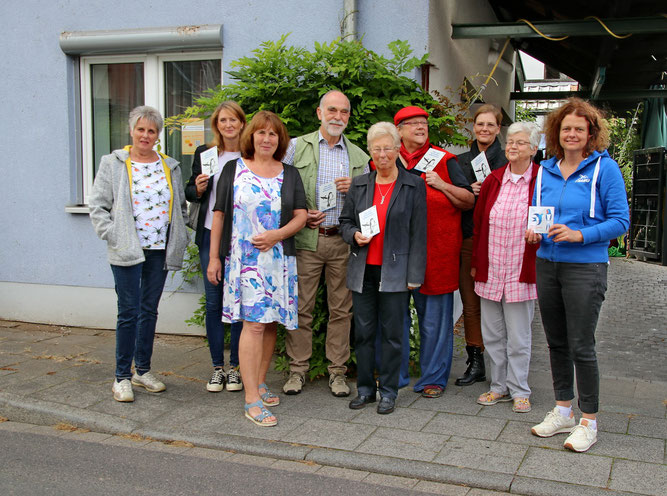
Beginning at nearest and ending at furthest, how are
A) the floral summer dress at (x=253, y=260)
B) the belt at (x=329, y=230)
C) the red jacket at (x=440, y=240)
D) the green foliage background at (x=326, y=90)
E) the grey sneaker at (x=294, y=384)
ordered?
the floral summer dress at (x=253, y=260), the red jacket at (x=440, y=240), the belt at (x=329, y=230), the grey sneaker at (x=294, y=384), the green foliage background at (x=326, y=90)

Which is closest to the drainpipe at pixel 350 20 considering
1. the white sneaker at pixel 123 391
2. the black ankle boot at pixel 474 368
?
the black ankle boot at pixel 474 368

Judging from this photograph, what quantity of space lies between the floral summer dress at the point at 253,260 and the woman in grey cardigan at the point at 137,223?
2.25ft

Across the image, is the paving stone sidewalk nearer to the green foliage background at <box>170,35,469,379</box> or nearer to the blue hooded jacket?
the green foliage background at <box>170,35,469,379</box>

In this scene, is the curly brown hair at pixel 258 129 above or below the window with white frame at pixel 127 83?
below

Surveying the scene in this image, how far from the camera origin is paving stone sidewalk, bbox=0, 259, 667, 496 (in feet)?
12.3

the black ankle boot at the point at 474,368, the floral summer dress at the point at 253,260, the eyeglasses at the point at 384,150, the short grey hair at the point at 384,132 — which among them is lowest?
the black ankle boot at the point at 474,368

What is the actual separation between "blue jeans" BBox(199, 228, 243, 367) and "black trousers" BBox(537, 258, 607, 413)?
2.30 m

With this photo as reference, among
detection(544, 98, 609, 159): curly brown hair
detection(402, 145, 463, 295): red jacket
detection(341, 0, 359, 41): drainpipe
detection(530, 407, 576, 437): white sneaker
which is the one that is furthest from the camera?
detection(341, 0, 359, 41): drainpipe

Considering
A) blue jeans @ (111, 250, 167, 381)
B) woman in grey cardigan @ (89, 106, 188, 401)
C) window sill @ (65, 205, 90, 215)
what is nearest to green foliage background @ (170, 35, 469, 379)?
woman in grey cardigan @ (89, 106, 188, 401)

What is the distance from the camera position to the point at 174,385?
545 cm

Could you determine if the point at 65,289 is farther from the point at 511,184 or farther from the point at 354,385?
the point at 511,184

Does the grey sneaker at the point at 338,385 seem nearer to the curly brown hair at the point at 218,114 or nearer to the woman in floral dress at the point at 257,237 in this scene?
the woman in floral dress at the point at 257,237

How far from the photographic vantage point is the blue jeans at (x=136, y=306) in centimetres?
492

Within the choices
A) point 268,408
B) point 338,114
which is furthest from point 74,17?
point 268,408
